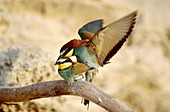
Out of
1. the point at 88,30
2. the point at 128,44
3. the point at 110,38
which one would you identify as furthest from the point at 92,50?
the point at 128,44

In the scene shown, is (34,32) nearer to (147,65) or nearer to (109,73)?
(109,73)

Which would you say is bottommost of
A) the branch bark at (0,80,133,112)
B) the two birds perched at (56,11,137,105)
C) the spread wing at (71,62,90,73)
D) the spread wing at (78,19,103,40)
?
the branch bark at (0,80,133,112)

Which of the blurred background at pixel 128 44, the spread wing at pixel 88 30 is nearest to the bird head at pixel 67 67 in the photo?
the spread wing at pixel 88 30

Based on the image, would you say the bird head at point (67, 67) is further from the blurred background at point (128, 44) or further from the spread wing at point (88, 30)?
the blurred background at point (128, 44)

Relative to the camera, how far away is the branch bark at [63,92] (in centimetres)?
89

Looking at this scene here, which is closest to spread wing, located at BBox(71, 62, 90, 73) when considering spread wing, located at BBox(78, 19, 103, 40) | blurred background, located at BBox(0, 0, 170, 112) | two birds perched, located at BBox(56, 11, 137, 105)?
two birds perched, located at BBox(56, 11, 137, 105)

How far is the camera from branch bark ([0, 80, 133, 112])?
2.93 feet

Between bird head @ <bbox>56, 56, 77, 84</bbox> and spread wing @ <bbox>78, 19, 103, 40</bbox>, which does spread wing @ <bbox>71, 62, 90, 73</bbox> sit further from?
spread wing @ <bbox>78, 19, 103, 40</bbox>

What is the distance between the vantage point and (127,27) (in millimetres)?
857

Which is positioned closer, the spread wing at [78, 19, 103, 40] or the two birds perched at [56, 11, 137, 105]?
the two birds perched at [56, 11, 137, 105]

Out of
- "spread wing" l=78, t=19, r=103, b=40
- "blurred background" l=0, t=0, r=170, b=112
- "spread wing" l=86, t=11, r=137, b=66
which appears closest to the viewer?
"spread wing" l=86, t=11, r=137, b=66

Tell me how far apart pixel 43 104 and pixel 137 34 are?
1473 mm

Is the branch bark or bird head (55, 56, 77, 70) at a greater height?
bird head (55, 56, 77, 70)

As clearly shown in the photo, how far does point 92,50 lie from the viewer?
0.92 metres
